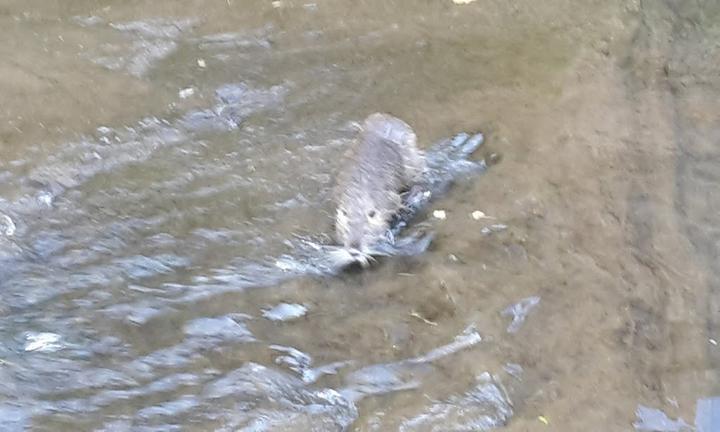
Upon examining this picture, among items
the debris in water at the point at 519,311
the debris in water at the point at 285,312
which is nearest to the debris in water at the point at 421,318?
the debris in water at the point at 519,311

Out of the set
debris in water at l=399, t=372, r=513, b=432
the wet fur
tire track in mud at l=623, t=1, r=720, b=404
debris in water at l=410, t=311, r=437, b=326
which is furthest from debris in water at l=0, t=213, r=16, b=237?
tire track in mud at l=623, t=1, r=720, b=404

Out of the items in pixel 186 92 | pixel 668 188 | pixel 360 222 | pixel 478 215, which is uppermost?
pixel 186 92

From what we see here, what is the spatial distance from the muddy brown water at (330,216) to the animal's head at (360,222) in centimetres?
15

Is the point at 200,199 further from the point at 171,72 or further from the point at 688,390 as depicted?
the point at 688,390

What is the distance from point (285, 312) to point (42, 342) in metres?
1.04

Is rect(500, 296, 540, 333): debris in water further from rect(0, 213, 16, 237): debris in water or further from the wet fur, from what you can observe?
rect(0, 213, 16, 237): debris in water

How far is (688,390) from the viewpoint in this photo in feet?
11.4

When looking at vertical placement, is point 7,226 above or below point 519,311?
above

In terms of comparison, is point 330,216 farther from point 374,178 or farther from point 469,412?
point 469,412

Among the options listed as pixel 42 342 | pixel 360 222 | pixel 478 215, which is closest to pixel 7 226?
pixel 42 342

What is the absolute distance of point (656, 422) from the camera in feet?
11.1

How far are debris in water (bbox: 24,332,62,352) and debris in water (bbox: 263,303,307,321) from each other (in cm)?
89

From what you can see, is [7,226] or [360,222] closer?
[360,222]

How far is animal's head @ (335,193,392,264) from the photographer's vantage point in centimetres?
393
